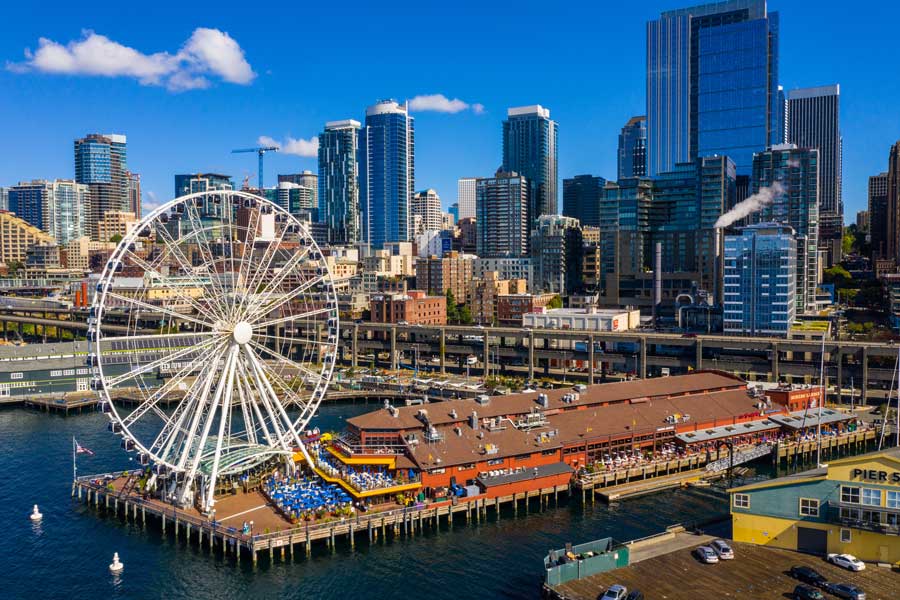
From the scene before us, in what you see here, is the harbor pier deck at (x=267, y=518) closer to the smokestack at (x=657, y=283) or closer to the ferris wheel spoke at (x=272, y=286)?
the ferris wheel spoke at (x=272, y=286)

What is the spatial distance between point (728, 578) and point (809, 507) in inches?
305

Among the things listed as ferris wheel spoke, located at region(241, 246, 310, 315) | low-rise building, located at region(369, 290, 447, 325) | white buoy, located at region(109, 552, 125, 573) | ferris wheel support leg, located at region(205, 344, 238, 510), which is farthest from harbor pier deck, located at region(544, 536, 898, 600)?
low-rise building, located at region(369, 290, 447, 325)

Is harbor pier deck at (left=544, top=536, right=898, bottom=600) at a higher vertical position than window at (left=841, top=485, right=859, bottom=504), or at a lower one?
lower

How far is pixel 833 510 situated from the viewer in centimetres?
4828

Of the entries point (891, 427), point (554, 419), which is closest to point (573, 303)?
point (891, 427)

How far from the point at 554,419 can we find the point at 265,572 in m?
31.8

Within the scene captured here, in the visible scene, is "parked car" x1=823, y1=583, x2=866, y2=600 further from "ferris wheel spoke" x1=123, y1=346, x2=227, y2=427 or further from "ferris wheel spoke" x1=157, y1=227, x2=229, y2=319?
"ferris wheel spoke" x1=157, y1=227, x2=229, y2=319

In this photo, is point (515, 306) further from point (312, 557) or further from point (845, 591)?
point (845, 591)

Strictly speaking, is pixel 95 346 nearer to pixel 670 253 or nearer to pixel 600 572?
pixel 600 572

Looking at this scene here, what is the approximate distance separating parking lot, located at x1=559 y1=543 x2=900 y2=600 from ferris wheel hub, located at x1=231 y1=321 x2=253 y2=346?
1263 inches

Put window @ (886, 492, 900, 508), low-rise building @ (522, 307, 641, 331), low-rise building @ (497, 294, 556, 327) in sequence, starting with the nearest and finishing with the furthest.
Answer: window @ (886, 492, 900, 508)
low-rise building @ (522, 307, 641, 331)
low-rise building @ (497, 294, 556, 327)

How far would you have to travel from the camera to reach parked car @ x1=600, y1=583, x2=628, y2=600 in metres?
44.0

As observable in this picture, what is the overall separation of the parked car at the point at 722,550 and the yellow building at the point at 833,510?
231 centimetres

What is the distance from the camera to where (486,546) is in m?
58.0
